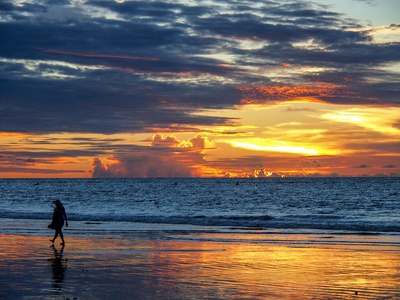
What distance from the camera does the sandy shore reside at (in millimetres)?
12992

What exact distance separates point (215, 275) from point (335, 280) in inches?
137

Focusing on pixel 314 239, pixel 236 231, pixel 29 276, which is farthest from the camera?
pixel 236 231

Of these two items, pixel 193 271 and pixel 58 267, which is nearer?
pixel 193 271

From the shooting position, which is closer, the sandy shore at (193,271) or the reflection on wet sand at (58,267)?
the sandy shore at (193,271)

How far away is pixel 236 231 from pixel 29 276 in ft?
62.3

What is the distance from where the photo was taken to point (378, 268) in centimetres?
1714

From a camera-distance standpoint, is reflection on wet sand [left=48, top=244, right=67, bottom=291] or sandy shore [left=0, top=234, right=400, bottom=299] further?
reflection on wet sand [left=48, top=244, right=67, bottom=291]

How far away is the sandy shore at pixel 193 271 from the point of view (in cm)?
1299

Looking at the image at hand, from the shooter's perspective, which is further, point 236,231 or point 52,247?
point 236,231

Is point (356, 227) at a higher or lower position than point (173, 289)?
lower

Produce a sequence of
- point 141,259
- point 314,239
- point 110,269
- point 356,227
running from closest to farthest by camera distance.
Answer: point 110,269
point 141,259
point 314,239
point 356,227

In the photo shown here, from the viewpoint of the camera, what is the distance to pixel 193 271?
53.2 feet

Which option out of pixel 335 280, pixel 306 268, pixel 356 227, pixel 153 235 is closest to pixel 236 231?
pixel 153 235

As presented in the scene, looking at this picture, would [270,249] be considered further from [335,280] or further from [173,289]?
[173,289]
